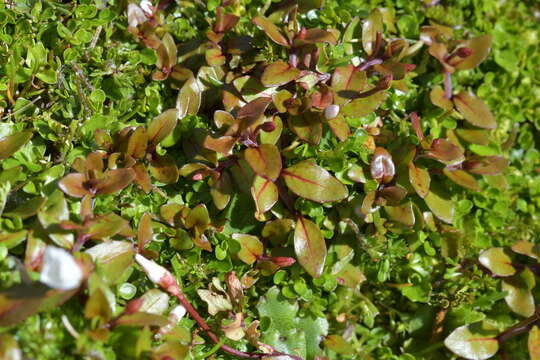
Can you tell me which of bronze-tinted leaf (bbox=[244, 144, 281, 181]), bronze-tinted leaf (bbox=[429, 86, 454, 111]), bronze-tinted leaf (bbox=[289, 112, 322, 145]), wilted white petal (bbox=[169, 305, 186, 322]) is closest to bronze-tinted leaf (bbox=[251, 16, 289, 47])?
bronze-tinted leaf (bbox=[289, 112, 322, 145])

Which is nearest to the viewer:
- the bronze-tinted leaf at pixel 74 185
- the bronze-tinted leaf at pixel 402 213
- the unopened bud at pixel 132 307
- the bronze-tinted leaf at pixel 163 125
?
the unopened bud at pixel 132 307

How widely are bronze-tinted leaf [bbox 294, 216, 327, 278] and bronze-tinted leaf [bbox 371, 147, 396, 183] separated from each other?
279mm

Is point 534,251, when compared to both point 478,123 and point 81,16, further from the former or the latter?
point 81,16

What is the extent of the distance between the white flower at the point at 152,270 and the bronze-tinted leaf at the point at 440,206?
95 cm

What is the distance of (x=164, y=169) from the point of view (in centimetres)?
186

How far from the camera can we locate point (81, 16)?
1.93 metres

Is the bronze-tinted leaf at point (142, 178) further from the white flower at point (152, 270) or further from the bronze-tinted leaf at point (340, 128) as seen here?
the bronze-tinted leaf at point (340, 128)

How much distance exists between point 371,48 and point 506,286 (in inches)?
39.2

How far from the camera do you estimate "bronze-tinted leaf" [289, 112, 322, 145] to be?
6.08 feet

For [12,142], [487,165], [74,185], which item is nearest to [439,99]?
[487,165]

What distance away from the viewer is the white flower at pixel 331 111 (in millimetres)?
1832

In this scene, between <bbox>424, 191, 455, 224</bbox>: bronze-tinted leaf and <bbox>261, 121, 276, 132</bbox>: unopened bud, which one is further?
<bbox>424, 191, 455, 224</bbox>: bronze-tinted leaf

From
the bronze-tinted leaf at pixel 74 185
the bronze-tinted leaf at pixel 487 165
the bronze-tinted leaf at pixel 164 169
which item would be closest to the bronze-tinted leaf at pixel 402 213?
the bronze-tinted leaf at pixel 487 165

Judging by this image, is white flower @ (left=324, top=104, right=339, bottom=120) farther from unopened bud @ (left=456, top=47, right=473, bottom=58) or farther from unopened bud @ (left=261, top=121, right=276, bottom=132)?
unopened bud @ (left=456, top=47, right=473, bottom=58)
